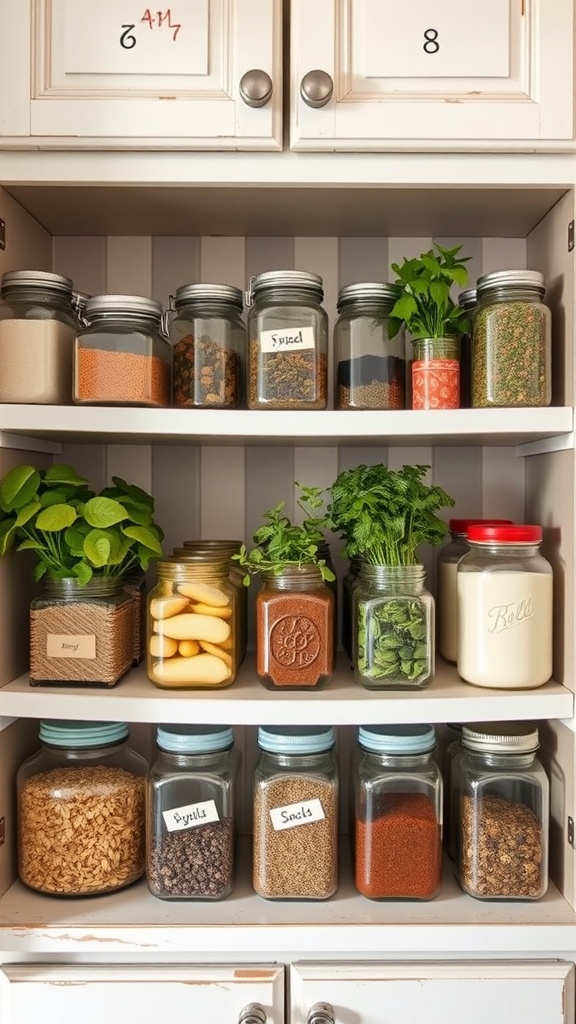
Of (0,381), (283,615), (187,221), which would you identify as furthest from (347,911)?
(187,221)

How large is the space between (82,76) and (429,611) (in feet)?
2.93

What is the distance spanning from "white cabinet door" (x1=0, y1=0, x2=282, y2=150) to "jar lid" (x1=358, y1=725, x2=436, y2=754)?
2.80ft

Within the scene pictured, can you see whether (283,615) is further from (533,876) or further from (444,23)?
(444,23)

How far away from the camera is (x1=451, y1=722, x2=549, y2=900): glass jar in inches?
44.2

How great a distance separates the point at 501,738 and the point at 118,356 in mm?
793

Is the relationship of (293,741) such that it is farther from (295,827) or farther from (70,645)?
(70,645)

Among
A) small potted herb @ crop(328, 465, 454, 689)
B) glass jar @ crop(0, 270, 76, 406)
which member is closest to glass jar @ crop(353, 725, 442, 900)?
small potted herb @ crop(328, 465, 454, 689)

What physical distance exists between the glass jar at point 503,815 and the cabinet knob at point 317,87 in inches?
36.5

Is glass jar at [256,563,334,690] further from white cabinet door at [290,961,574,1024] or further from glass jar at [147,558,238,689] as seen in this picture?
white cabinet door at [290,961,574,1024]

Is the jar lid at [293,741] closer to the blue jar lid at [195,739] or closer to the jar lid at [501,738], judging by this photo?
the blue jar lid at [195,739]

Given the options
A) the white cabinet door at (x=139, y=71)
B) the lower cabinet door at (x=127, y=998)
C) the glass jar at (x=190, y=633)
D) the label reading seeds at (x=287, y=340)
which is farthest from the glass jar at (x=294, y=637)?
the white cabinet door at (x=139, y=71)

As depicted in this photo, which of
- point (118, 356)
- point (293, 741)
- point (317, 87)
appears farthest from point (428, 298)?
point (293, 741)

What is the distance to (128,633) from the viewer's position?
4.01ft

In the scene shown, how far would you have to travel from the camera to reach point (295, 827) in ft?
3.67
